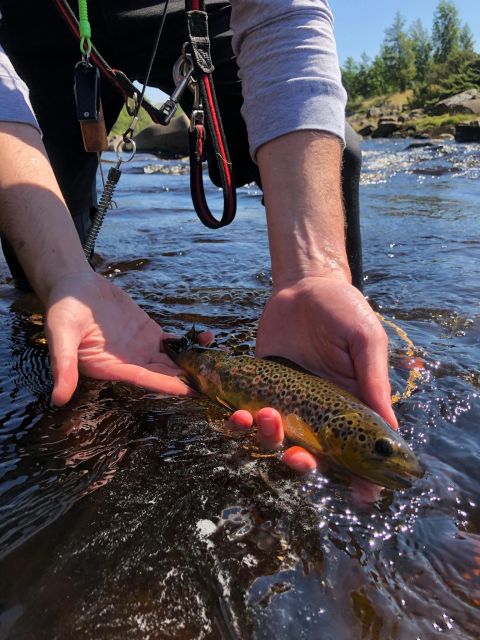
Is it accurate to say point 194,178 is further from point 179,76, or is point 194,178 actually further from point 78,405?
point 78,405

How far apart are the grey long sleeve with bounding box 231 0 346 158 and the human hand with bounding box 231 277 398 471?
78cm

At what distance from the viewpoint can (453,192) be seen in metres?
10.3

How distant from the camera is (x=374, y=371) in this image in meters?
2.05

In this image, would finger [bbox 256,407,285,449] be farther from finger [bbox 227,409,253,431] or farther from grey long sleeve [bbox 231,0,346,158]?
grey long sleeve [bbox 231,0,346,158]

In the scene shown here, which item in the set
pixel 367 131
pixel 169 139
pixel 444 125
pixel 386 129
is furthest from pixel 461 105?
pixel 169 139

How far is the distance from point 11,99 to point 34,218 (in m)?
Result: 0.59

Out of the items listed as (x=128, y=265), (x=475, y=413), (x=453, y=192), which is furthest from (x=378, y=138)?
(x=475, y=413)

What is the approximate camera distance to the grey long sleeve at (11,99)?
8.43ft

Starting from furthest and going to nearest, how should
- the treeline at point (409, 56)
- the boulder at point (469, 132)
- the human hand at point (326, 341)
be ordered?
the treeline at point (409, 56)
the boulder at point (469, 132)
the human hand at point (326, 341)

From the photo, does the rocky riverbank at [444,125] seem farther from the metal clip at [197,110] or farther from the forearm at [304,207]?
the forearm at [304,207]

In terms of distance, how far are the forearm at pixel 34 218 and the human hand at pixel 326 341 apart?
905 millimetres

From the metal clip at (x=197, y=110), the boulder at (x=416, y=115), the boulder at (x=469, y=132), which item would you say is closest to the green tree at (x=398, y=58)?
the boulder at (x=416, y=115)

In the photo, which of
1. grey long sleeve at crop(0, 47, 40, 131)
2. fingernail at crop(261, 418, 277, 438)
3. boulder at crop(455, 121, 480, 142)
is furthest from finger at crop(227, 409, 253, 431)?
boulder at crop(455, 121, 480, 142)

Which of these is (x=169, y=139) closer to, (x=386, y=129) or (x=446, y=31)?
(x=386, y=129)
